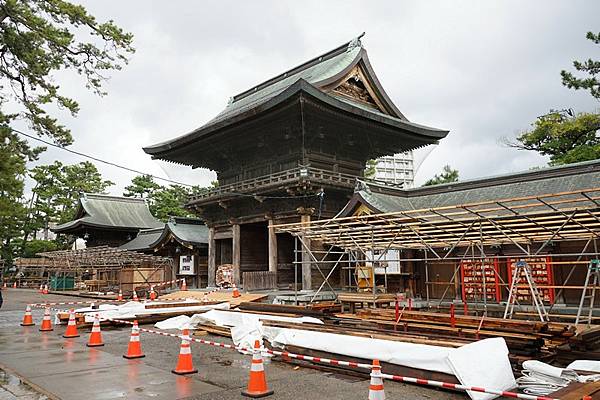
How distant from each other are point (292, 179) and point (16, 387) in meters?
14.6

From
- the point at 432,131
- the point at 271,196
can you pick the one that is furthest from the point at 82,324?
the point at 432,131

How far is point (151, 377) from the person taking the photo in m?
7.43

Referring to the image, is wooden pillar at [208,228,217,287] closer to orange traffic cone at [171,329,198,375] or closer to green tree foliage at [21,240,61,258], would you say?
orange traffic cone at [171,329,198,375]

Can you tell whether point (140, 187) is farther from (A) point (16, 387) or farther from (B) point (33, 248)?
(A) point (16, 387)

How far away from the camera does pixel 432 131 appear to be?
81.4ft

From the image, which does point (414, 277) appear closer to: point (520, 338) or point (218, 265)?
point (520, 338)

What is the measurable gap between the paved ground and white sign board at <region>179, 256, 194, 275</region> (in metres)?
21.0

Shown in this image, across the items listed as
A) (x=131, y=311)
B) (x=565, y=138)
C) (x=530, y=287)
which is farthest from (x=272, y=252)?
(x=565, y=138)

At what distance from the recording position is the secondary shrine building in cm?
2119

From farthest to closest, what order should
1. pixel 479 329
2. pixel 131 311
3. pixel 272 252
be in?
pixel 272 252 → pixel 131 311 → pixel 479 329

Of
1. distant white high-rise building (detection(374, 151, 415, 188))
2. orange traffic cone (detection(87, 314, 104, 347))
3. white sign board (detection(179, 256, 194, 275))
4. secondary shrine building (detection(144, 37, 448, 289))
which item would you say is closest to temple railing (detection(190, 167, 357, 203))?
secondary shrine building (detection(144, 37, 448, 289))

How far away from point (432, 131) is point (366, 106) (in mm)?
3894

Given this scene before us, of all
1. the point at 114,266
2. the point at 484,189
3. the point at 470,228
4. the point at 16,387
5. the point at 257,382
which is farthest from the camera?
the point at 114,266

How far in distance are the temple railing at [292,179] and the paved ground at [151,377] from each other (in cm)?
1126
